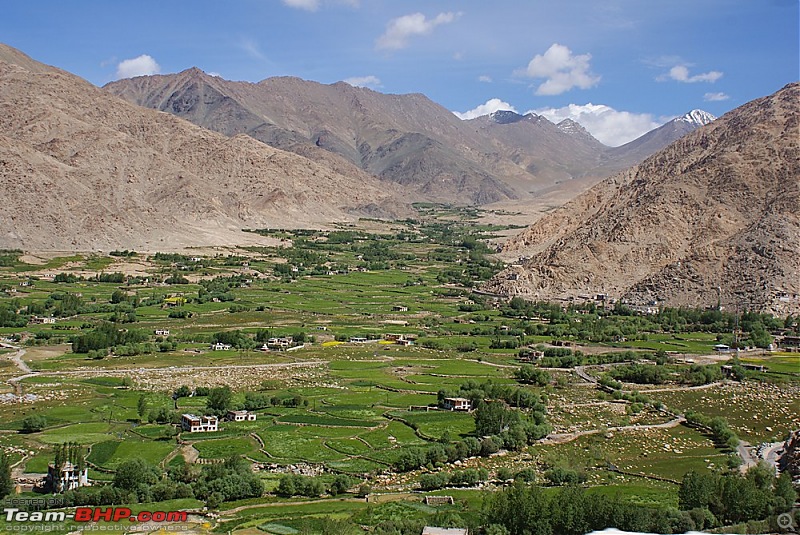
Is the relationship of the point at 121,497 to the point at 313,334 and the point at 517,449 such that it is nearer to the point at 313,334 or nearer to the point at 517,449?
the point at 517,449

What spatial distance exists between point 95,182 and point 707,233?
101094 mm

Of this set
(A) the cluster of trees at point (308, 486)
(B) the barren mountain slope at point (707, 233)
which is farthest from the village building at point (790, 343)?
(A) the cluster of trees at point (308, 486)

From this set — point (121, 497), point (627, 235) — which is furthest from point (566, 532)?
point (627, 235)

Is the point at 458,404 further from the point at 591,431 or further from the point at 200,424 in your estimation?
the point at 200,424

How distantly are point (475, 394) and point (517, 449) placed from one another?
390 inches

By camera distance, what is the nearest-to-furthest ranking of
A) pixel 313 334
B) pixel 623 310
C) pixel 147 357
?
1. pixel 147 357
2. pixel 313 334
3. pixel 623 310

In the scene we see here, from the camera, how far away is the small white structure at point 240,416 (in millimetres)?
48125

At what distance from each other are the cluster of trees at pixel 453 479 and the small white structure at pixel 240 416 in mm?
13624

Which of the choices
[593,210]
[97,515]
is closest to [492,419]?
A: [97,515]

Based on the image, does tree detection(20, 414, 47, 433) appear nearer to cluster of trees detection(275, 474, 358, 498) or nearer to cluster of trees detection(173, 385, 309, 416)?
cluster of trees detection(173, 385, 309, 416)

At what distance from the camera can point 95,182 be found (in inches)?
5876

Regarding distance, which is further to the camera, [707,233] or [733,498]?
[707,233]

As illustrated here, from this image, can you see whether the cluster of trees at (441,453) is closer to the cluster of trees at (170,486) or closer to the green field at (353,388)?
the green field at (353,388)

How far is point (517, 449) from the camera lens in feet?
143
